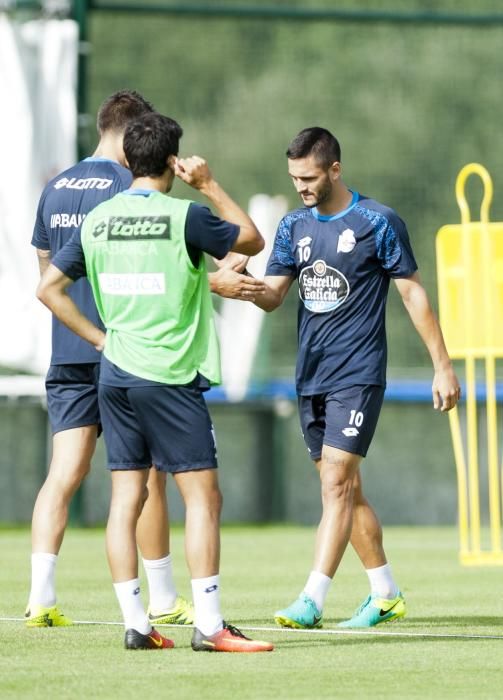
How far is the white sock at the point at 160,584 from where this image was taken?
24.0 ft

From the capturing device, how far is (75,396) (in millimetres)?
7508

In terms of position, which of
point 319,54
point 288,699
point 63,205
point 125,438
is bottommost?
point 288,699

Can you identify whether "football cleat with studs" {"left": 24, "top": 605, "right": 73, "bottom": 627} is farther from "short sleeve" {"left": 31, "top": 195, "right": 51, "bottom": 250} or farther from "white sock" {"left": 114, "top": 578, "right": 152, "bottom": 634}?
"short sleeve" {"left": 31, "top": 195, "right": 51, "bottom": 250}

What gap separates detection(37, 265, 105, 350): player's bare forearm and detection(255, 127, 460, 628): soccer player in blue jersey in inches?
36.6

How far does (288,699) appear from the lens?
17.6 feet

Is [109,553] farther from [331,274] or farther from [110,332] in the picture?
[331,274]

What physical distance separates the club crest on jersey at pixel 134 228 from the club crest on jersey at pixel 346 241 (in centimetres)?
138

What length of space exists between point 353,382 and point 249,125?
477 inches

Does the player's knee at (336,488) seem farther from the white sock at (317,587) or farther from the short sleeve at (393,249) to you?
the short sleeve at (393,249)

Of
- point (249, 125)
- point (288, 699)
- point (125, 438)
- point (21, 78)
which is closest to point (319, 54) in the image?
point (249, 125)

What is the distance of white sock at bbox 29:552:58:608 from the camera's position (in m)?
7.33

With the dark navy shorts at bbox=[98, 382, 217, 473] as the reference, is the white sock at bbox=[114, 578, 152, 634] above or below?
below

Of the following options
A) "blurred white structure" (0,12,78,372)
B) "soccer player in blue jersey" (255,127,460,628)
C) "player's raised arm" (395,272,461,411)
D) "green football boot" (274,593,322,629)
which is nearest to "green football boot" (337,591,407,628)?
"soccer player in blue jersey" (255,127,460,628)

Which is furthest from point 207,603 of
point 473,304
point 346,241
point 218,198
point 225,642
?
point 473,304
